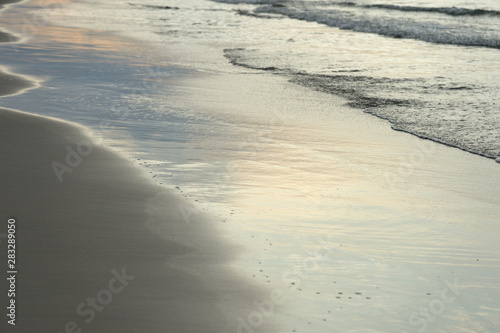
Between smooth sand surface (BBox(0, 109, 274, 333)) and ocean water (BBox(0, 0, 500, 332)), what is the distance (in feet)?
0.95

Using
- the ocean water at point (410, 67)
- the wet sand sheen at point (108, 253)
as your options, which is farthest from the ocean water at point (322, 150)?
the wet sand sheen at point (108, 253)

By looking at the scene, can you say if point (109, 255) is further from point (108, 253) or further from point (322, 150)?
point (322, 150)

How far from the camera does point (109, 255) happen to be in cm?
436

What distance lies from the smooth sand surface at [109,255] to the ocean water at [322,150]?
0.29 m

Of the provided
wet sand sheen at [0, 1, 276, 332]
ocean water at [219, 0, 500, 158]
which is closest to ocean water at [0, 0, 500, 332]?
ocean water at [219, 0, 500, 158]

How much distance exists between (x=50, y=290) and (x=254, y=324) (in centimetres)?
120

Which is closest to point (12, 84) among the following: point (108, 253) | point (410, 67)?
point (108, 253)

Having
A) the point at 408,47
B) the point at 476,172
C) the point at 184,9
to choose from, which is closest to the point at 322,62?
the point at 408,47

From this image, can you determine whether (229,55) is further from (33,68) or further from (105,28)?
(105,28)

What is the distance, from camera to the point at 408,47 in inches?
714

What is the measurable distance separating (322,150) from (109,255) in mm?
3627

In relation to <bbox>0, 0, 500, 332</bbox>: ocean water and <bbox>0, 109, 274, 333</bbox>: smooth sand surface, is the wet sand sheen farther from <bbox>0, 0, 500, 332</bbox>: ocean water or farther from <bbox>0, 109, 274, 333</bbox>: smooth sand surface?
<bbox>0, 0, 500, 332</bbox>: ocean water

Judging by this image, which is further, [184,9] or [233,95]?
[184,9]

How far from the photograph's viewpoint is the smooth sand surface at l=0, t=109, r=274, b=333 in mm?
3621
